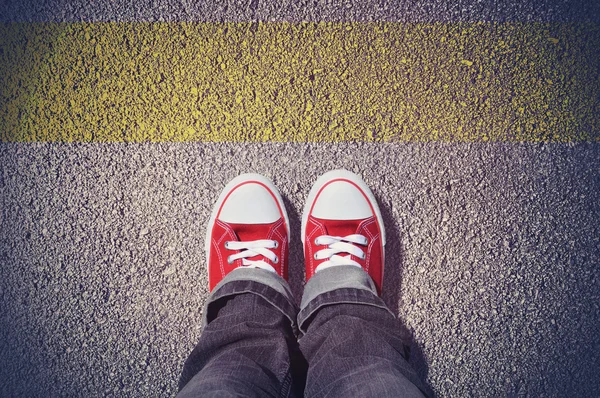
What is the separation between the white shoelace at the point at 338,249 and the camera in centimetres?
117

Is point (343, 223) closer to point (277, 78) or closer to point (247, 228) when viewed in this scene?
point (247, 228)

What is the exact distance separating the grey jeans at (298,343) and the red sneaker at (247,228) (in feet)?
0.28

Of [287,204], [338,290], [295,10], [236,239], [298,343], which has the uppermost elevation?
[295,10]

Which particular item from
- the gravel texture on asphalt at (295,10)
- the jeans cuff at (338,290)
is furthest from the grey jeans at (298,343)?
the gravel texture on asphalt at (295,10)

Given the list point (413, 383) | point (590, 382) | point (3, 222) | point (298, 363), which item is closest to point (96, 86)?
point (3, 222)

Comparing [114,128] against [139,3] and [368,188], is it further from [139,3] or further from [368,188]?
[368,188]

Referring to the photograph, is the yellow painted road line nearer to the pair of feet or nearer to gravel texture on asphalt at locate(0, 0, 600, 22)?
gravel texture on asphalt at locate(0, 0, 600, 22)

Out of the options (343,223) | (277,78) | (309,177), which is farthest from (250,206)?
(277,78)

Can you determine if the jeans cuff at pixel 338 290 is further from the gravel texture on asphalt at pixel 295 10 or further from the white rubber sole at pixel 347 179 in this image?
the gravel texture on asphalt at pixel 295 10

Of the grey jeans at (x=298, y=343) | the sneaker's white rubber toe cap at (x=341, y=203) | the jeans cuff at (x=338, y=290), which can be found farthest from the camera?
the sneaker's white rubber toe cap at (x=341, y=203)

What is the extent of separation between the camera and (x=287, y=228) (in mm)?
1203

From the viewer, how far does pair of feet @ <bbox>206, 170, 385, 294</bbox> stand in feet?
3.80

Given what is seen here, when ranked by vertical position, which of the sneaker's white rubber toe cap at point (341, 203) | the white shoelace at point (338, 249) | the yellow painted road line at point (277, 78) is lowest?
the white shoelace at point (338, 249)

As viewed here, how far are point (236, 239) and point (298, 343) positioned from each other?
393 mm
